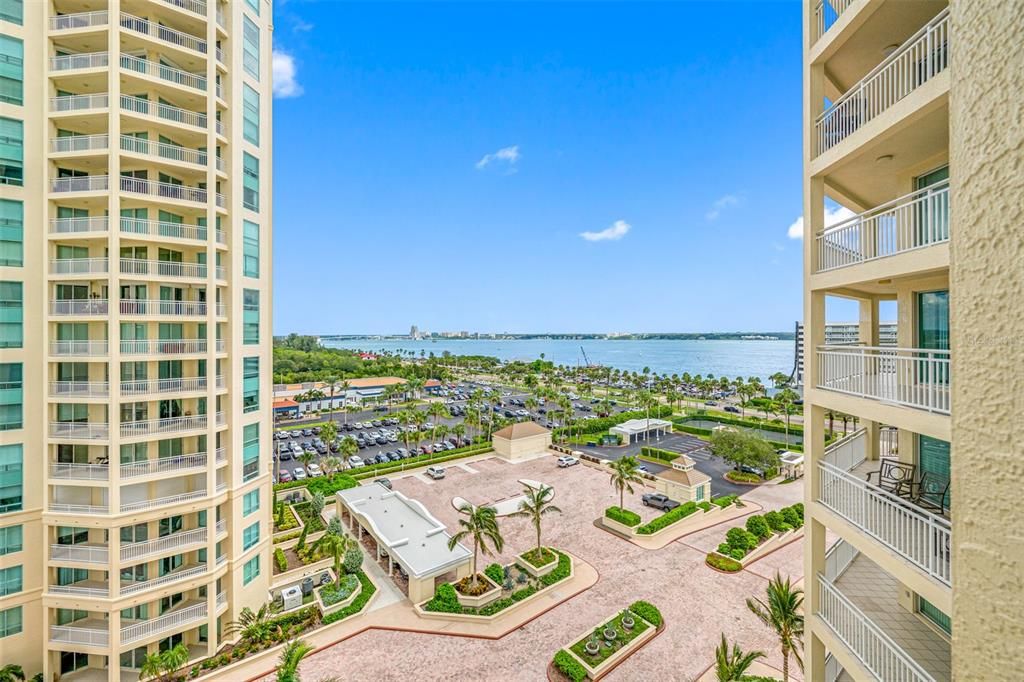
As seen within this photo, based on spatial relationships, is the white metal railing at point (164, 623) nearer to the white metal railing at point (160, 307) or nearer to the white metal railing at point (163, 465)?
the white metal railing at point (163, 465)

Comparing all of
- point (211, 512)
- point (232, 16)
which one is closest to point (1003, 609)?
point (211, 512)

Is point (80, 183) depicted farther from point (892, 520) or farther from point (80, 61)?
point (892, 520)

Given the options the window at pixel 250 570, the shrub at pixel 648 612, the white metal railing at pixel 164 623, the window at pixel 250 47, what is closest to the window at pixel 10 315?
the white metal railing at pixel 164 623

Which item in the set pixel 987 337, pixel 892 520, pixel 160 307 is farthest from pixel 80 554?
pixel 892 520

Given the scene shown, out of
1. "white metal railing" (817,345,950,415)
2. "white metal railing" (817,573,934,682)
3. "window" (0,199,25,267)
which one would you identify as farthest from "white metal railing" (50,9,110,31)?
"white metal railing" (817,573,934,682)

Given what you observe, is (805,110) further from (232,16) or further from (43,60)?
(43,60)
